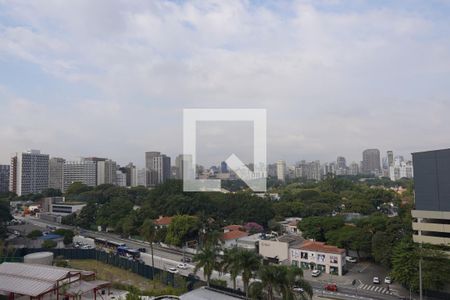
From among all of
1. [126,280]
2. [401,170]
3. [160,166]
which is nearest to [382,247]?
[126,280]

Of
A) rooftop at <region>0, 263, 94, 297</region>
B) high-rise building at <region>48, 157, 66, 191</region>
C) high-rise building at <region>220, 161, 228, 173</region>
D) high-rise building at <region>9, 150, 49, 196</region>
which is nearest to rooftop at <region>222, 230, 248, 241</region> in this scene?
high-rise building at <region>220, 161, 228, 173</region>

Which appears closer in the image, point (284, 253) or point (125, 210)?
point (284, 253)

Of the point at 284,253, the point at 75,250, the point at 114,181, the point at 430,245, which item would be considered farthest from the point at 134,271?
the point at 114,181

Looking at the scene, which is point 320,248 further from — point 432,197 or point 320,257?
point 432,197

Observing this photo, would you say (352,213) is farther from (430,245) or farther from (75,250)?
(75,250)

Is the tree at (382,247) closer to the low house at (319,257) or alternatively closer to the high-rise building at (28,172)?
the low house at (319,257)

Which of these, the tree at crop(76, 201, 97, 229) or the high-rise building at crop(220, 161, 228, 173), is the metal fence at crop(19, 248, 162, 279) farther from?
the tree at crop(76, 201, 97, 229)
